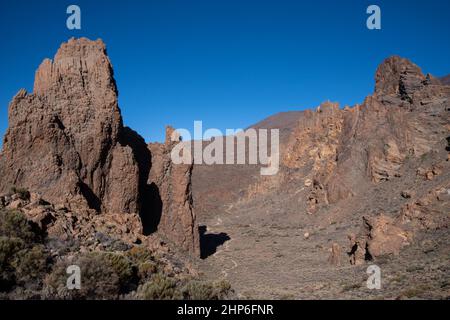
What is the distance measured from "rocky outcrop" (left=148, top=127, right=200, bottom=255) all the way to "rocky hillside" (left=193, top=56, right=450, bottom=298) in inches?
93.0

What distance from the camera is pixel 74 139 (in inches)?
842

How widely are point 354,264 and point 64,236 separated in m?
15.3

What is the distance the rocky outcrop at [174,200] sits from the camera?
2567cm

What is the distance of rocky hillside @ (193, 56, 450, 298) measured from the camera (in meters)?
18.3

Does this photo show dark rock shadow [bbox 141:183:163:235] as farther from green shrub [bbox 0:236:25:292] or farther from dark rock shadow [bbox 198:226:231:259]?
green shrub [bbox 0:236:25:292]

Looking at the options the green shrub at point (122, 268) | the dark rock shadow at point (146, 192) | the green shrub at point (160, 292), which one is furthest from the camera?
the dark rock shadow at point (146, 192)

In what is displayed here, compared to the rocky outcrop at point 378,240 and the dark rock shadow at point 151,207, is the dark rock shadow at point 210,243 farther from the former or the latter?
the rocky outcrop at point 378,240

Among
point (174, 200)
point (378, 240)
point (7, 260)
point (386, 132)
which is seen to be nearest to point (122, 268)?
point (7, 260)

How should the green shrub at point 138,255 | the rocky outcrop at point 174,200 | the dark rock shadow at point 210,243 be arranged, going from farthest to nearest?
the dark rock shadow at point 210,243, the rocky outcrop at point 174,200, the green shrub at point 138,255

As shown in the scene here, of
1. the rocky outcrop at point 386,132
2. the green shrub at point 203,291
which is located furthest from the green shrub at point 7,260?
the rocky outcrop at point 386,132

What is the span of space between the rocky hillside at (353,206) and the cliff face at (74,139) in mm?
8571

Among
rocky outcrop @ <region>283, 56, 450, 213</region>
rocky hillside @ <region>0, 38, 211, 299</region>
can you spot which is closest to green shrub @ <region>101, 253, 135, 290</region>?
rocky hillside @ <region>0, 38, 211, 299</region>
